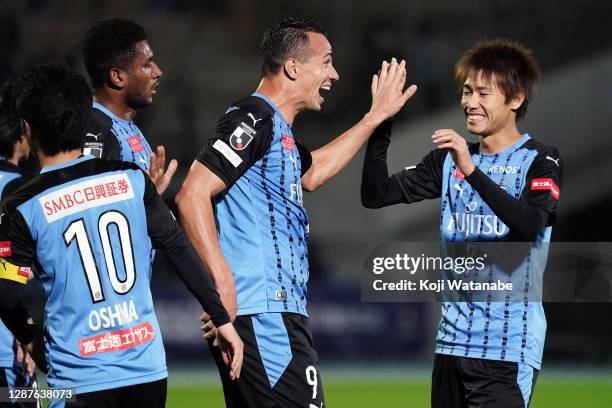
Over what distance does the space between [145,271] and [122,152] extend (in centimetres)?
125

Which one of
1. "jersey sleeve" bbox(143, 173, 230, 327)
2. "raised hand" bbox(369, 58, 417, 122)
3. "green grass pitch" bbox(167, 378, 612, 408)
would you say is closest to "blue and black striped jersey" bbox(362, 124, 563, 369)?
"raised hand" bbox(369, 58, 417, 122)

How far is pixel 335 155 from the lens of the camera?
5602mm

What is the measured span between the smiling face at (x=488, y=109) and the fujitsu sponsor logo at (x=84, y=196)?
2.08 meters

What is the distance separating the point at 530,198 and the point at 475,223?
12.9 inches

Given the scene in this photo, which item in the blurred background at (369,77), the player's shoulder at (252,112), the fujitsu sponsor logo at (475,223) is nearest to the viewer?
the player's shoulder at (252,112)

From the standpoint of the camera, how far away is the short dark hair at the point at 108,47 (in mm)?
5293

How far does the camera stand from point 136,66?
531cm

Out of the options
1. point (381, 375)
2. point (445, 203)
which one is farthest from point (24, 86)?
point (381, 375)

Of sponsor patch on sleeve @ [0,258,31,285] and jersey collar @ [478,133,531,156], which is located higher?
jersey collar @ [478,133,531,156]

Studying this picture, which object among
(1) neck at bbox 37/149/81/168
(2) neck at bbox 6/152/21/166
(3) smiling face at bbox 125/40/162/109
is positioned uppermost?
(3) smiling face at bbox 125/40/162/109

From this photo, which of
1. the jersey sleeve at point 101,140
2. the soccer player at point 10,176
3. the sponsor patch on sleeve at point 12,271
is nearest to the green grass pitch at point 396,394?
the soccer player at point 10,176

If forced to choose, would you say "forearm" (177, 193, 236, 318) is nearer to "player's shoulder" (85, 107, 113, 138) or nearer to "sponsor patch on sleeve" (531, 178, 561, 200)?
"player's shoulder" (85, 107, 113, 138)

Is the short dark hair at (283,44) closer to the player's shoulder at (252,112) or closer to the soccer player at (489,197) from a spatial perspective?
the player's shoulder at (252,112)

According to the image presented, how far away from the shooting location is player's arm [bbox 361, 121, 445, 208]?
5.29 metres
